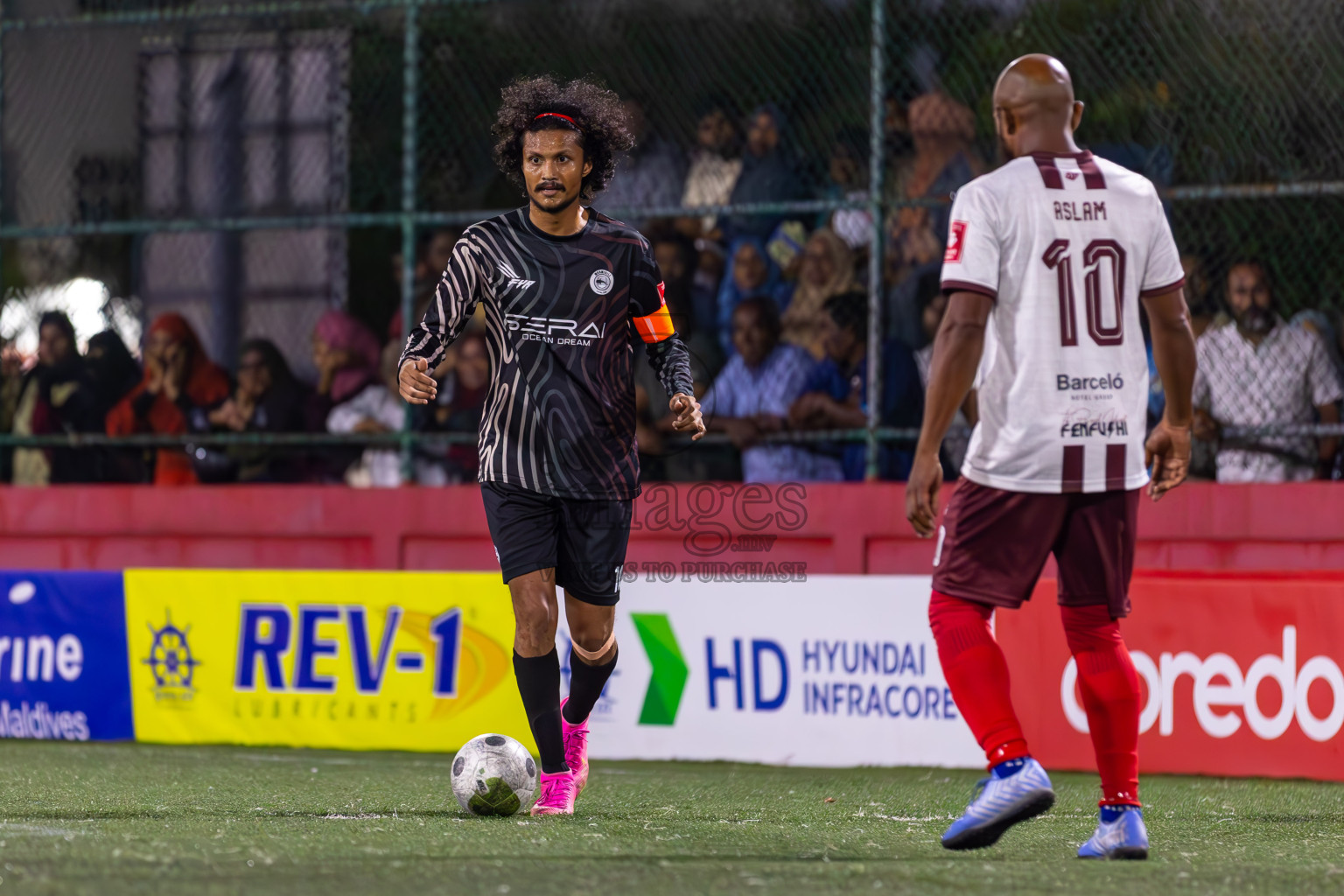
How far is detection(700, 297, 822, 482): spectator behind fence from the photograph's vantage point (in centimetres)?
911

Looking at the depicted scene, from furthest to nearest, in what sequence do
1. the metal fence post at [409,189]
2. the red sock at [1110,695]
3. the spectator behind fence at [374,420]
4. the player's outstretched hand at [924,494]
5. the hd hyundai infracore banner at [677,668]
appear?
1. the spectator behind fence at [374,420]
2. the metal fence post at [409,189]
3. the hd hyundai infracore banner at [677,668]
4. the red sock at [1110,695]
5. the player's outstretched hand at [924,494]

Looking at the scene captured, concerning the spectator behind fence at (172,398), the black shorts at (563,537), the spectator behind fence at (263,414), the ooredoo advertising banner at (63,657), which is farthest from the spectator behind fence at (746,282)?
the black shorts at (563,537)

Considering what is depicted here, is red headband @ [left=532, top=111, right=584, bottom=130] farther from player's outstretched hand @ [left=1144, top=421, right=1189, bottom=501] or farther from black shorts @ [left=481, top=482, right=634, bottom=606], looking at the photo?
player's outstretched hand @ [left=1144, top=421, right=1189, bottom=501]

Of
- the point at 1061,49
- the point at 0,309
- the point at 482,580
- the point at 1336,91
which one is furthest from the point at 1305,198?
the point at 0,309

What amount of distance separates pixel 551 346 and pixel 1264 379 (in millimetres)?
4327

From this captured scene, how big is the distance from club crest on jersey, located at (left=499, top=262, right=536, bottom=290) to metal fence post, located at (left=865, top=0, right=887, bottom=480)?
385 cm

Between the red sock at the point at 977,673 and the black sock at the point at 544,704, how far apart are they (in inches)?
59.3

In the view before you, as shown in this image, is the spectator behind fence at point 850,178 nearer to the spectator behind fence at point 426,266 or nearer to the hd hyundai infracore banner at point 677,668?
the hd hyundai infracore banner at point 677,668

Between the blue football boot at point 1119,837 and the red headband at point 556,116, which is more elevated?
the red headband at point 556,116

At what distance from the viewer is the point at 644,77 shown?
32.2ft

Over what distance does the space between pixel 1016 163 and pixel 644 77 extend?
588 centimetres

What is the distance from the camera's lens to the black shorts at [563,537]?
531 centimetres

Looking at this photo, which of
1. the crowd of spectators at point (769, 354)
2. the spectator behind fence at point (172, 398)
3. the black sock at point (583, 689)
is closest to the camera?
the black sock at point (583, 689)

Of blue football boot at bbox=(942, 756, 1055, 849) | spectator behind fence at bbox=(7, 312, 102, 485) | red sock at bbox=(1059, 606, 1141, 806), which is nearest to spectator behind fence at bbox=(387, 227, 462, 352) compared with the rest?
spectator behind fence at bbox=(7, 312, 102, 485)
